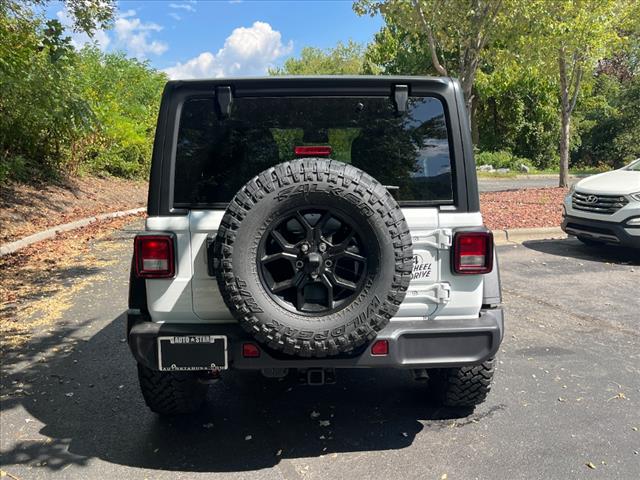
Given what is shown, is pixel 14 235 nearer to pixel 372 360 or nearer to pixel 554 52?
pixel 372 360

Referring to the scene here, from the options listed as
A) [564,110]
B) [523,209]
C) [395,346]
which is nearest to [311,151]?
[395,346]

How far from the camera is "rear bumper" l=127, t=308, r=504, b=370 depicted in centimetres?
273

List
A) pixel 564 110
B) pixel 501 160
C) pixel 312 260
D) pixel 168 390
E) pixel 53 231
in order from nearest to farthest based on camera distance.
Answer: pixel 312 260, pixel 168 390, pixel 53 231, pixel 564 110, pixel 501 160

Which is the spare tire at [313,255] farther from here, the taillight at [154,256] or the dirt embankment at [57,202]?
the dirt embankment at [57,202]

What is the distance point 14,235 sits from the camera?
358 inches

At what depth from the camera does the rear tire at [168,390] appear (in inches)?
124

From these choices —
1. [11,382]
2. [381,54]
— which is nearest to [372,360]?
[11,382]

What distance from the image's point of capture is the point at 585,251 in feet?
27.5

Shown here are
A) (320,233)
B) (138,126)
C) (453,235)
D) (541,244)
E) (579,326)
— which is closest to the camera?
(320,233)

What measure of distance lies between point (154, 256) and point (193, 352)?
51 centimetres

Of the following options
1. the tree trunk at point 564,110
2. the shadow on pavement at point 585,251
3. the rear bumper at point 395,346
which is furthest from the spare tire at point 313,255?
the tree trunk at point 564,110

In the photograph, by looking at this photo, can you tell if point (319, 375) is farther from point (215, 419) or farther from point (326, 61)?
point (326, 61)

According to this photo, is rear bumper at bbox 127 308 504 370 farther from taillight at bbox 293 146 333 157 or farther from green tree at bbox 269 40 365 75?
green tree at bbox 269 40 365 75

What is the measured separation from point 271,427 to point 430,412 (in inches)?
38.7
